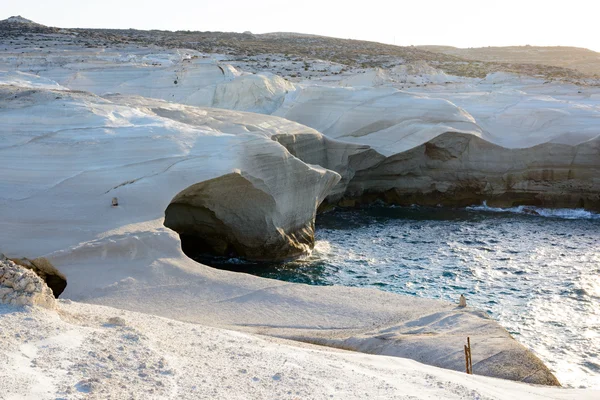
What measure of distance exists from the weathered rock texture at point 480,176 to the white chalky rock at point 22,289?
54.8 feet

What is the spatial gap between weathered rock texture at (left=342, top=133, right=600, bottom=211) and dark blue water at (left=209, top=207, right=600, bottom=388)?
0.75m

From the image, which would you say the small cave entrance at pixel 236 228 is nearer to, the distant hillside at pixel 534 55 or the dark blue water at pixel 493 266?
the dark blue water at pixel 493 266

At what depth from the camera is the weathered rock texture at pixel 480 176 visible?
23484 millimetres

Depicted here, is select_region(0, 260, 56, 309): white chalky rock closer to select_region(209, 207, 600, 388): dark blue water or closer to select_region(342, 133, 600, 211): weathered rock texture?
select_region(209, 207, 600, 388): dark blue water

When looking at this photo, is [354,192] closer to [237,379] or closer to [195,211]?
[195,211]

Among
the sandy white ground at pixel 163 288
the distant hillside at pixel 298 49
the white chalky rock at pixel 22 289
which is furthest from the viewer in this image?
the distant hillside at pixel 298 49

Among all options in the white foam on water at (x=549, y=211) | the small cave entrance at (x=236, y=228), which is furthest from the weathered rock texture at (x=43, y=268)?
the white foam on water at (x=549, y=211)

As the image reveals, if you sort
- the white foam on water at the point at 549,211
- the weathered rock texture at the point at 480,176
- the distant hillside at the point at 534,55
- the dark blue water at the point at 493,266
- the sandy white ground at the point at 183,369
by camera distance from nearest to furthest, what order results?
the sandy white ground at the point at 183,369 → the dark blue water at the point at 493,266 → the white foam on water at the point at 549,211 → the weathered rock texture at the point at 480,176 → the distant hillside at the point at 534,55

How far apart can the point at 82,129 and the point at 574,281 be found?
11381mm

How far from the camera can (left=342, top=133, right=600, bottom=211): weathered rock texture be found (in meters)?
23.5

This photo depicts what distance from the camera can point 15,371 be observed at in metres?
6.08

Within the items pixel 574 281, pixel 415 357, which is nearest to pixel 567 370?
pixel 415 357

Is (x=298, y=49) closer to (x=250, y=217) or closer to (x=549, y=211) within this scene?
(x=549, y=211)

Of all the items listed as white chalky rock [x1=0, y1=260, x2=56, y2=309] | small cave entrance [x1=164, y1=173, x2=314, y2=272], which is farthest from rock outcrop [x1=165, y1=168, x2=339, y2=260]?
white chalky rock [x1=0, y1=260, x2=56, y2=309]
